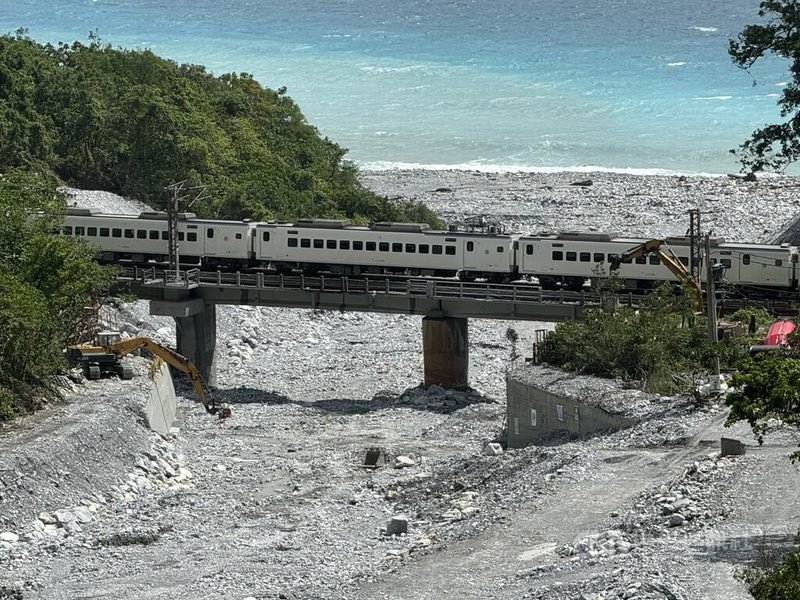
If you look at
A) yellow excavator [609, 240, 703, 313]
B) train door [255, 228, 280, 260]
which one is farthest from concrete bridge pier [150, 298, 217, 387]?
yellow excavator [609, 240, 703, 313]

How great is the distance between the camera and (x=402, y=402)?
53844 mm

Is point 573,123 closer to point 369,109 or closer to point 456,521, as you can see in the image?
point 369,109

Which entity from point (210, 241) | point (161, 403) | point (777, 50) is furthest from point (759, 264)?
point (161, 403)

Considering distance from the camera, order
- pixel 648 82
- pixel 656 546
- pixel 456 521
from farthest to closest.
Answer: pixel 648 82
pixel 456 521
pixel 656 546

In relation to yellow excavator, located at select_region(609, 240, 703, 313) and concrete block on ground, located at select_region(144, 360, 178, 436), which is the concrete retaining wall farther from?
concrete block on ground, located at select_region(144, 360, 178, 436)

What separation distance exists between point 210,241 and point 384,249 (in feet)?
21.0

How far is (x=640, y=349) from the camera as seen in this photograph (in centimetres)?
4547

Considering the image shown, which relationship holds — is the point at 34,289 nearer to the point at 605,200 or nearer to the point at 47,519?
the point at 47,519

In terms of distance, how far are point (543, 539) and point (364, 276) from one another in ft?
89.1

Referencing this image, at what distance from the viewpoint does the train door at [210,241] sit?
199 ft

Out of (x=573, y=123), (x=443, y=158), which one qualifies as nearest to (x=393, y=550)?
(x=443, y=158)

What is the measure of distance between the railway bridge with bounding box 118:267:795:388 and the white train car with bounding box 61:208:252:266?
255cm

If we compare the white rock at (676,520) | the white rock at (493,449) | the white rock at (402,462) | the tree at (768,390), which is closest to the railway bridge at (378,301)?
the white rock at (493,449)

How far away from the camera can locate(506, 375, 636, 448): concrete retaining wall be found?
42.8 meters
